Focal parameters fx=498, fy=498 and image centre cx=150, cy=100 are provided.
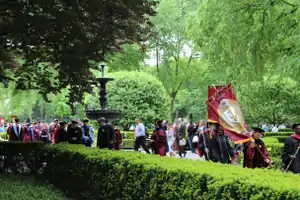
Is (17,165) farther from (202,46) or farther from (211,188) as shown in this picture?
(211,188)

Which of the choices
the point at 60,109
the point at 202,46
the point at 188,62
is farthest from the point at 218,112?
the point at 60,109

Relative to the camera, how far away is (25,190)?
403 inches

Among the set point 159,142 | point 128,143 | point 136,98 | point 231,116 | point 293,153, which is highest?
point 136,98

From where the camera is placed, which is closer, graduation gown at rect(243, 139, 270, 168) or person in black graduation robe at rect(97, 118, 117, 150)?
graduation gown at rect(243, 139, 270, 168)

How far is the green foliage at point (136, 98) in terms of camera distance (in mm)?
33531

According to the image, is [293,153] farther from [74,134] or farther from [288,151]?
[74,134]

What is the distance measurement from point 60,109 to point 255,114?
30.1 metres

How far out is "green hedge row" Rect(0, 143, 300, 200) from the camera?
213 inches

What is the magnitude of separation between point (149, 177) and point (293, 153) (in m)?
3.05

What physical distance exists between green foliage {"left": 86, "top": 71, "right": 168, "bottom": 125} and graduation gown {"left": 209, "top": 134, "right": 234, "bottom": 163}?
21.7m

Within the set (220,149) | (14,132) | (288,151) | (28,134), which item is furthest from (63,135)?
(288,151)

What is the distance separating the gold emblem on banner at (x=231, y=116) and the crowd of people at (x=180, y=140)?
0.31 metres

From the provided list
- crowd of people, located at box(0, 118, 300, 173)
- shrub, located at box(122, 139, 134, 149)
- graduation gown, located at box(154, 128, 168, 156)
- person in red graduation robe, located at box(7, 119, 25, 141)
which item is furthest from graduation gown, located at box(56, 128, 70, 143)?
shrub, located at box(122, 139, 134, 149)

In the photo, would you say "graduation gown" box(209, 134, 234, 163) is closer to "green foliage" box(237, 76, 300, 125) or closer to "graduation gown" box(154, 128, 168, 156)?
"graduation gown" box(154, 128, 168, 156)
